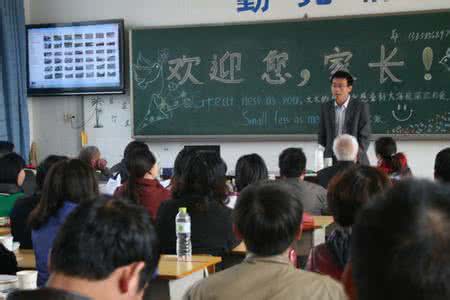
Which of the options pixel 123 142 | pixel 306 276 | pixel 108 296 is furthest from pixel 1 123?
pixel 108 296

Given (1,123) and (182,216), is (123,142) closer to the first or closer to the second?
(1,123)

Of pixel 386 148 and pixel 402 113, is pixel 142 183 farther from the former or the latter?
pixel 402 113

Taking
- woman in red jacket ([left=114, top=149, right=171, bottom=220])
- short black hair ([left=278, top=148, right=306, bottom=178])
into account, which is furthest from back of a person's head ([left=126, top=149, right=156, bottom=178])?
short black hair ([left=278, top=148, right=306, bottom=178])

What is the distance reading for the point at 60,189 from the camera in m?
2.84

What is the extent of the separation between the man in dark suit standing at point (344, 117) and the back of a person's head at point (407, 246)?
4.80 metres

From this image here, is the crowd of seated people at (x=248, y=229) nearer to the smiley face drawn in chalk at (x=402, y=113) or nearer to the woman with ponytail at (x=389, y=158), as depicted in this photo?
the woman with ponytail at (x=389, y=158)

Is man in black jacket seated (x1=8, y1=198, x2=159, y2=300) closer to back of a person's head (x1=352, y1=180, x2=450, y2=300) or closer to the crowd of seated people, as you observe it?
the crowd of seated people

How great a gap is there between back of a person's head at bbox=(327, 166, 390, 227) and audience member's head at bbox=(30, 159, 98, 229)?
114cm

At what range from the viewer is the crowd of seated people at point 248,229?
1.98 ft

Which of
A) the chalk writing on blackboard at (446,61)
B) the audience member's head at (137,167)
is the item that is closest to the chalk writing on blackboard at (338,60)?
the chalk writing on blackboard at (446,61)

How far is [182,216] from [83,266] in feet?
6.89

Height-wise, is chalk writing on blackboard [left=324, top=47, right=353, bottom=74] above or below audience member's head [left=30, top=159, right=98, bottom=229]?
above

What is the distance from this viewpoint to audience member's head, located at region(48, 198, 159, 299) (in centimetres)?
111

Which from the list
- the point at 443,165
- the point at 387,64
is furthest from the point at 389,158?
the point at 387,64
